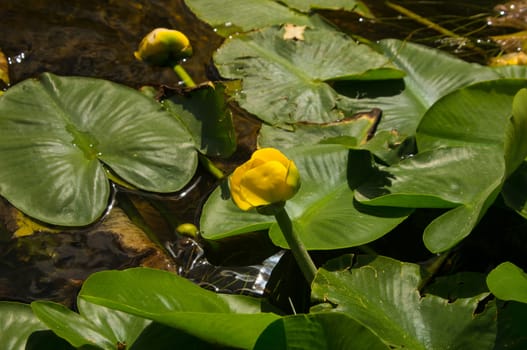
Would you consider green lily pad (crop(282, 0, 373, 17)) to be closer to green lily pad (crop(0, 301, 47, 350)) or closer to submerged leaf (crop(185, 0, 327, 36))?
submerged leaf (crop(185, 0, 327, 36))

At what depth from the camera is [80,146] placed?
121 centimetres

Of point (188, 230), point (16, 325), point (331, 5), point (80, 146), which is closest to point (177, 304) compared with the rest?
point (16, 325)

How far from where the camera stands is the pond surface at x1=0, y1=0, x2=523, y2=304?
1096 millimetres

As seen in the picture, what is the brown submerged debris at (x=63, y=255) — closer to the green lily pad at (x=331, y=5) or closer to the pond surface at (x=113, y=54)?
the pond surface at (x=113, y=54)

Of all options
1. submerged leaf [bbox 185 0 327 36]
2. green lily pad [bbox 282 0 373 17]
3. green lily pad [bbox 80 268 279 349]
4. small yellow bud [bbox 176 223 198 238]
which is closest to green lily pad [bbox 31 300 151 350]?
green lily pad [bbox 80 268 279 349]

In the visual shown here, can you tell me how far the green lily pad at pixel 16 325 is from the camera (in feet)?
2.96

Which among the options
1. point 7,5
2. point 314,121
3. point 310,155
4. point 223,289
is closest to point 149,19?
point 7,5

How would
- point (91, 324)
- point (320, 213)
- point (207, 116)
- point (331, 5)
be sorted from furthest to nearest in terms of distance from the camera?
point (331, 5), point (207, 116), point (320, 213), point (91, 324)

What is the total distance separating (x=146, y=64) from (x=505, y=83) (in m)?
0.73

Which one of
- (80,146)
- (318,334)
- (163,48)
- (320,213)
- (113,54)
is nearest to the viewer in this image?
(318,334)

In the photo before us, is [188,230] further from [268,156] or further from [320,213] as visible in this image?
[268,156]

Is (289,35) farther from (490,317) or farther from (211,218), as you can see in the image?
(490,317)

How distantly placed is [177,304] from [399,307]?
260 mm

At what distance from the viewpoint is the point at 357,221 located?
105 centimetres
